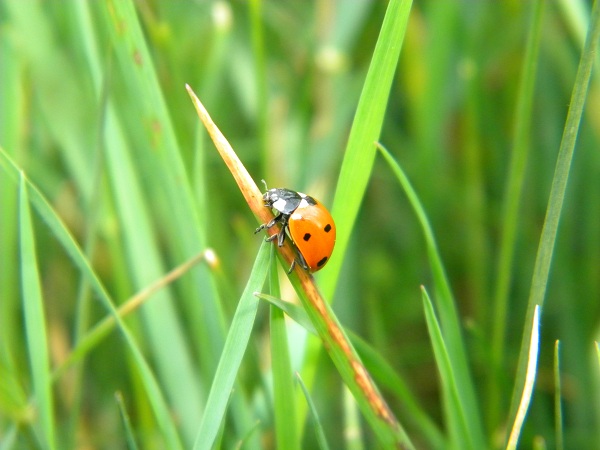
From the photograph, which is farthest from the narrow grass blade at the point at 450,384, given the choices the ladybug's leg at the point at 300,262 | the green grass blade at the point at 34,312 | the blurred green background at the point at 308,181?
the green grass blade at the point at 34,312

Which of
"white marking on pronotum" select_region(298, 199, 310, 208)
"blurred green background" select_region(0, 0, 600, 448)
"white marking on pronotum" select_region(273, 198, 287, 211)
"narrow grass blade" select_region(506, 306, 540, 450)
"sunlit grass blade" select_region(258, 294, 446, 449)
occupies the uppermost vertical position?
"blurred green background" select_region(0, 0, 600, 448)

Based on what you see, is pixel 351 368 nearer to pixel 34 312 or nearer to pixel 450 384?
pixel 450 384

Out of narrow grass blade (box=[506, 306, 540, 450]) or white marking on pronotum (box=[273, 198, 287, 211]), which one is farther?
white marking on pronotum (box=[273, 198, 287, 211])

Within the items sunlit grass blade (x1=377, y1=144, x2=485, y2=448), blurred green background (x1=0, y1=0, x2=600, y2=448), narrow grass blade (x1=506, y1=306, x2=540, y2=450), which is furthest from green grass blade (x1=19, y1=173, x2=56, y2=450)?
narrow grass blade (x1=506, y1=306, x2=540, y2=450)

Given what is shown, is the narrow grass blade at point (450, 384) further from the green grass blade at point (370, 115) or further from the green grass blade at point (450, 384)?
the green grass blade at point (370, 115)

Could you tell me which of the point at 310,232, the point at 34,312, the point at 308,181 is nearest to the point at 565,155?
the point at 310,232

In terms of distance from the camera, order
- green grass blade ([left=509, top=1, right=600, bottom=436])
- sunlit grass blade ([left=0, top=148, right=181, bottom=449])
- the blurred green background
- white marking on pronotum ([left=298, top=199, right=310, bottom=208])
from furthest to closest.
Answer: the blurred green background, white marking on pronotum ([left=298, top=199, right=310, bottom=208]), sunlit grass blade ([left=0, top=148, right=181, bottom=449]), green grass blade ([left=509, top=1, right=600, bottom=436])

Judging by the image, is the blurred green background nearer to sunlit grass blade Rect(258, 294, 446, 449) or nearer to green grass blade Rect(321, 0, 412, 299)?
sunlit grass blade Rect(258, 294, 446, 449)
